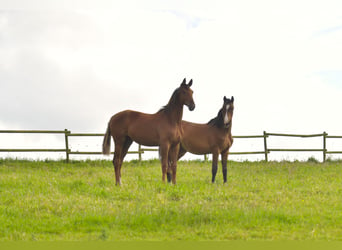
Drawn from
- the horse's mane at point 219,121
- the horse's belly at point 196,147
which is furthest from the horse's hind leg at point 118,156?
the horse's mane at point 219,121

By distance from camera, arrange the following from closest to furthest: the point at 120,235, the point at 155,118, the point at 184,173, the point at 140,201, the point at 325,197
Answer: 1. the point at 120,235
2. the point at 140,201
3. the point at 325,197
4. the point at 155,118
5. the point at 184,173

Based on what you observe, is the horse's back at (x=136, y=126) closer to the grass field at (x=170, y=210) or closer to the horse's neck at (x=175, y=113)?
the horse's neck at (x=175, y=113)

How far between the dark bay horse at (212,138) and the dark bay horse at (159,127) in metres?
1.33

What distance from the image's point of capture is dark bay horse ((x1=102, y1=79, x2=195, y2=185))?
484 inches

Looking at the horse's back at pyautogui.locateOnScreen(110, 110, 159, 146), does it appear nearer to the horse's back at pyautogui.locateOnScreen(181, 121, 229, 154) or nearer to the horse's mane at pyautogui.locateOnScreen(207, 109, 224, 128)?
the horse's back at pyautogui.locateOnScreen(181, 121, 229, 154)

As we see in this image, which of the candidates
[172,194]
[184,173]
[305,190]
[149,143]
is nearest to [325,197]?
[305,190]

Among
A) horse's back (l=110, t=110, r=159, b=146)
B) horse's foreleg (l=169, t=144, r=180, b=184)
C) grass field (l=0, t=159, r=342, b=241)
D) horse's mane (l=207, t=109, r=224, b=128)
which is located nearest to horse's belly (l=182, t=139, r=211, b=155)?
horse's mane (l=207, t=109, r=224, b=128)

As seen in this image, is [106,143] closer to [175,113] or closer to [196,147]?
[175,113]

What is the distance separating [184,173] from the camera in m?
16.8

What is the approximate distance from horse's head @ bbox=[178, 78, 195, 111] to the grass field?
2.15 meters

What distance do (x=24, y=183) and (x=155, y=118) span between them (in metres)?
4.45

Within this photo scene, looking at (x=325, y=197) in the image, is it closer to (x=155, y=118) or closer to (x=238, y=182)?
(x=238, y=182)

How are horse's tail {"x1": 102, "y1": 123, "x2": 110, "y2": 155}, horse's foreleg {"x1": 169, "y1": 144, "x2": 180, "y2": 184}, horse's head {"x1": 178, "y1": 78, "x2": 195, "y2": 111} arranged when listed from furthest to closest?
horse's tail {"x1": 102, "y1": 123, "x2": 110, "y2": 155}, horse's foreleg {"x1": 169, "y1": 144, "x2": 180, "y2": 184}, horse's head {"x1": 178, "y1": 78, "x2": 195, "y2": 111}

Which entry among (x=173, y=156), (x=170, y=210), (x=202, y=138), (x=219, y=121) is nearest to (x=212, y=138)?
(x=202, y=138)
